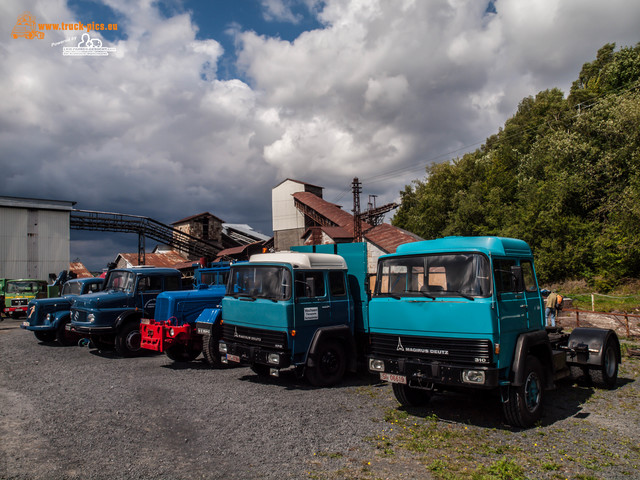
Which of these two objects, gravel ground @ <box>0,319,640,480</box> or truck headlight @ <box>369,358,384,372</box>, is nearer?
gravel ground @ <box>0,319,640,480</box>

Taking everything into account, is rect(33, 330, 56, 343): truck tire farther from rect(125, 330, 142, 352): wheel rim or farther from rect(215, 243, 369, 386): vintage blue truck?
rect(215, 243, 369, 386): vintage blue truck

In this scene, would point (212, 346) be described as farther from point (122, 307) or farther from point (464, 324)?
point (464, 324)

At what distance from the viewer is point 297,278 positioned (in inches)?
347

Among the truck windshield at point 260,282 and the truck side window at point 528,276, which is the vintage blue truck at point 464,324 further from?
the truck windshield at point 260,282

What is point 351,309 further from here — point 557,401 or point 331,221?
point 331,221

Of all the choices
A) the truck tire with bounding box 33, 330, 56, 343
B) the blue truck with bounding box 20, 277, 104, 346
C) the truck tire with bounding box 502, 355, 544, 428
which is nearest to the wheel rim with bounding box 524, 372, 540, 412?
the truck tire with bounding box 502, 355, 544, 428

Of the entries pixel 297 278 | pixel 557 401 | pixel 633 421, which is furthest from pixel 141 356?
pixel 633 421

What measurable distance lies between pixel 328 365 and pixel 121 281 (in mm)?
7524

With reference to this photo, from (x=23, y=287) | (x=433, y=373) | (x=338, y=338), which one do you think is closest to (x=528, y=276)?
(x=433, y=373)

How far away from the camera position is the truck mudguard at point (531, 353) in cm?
600

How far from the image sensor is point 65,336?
15086 mm

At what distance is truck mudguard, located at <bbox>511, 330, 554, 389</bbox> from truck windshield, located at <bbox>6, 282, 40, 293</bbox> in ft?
83.8

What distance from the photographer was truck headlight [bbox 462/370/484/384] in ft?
19.0

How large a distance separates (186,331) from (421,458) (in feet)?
25.1
